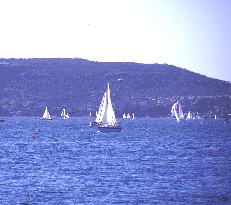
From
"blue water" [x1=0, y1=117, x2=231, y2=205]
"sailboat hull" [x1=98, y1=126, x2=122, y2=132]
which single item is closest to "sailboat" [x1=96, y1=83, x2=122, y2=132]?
"sailboat hull" [x1=98, y1=126, x2=122, y2=132]

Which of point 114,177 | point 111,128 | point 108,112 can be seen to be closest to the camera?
point 114,177

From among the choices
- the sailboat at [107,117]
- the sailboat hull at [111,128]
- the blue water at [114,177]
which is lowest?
the blue water at [114,177]

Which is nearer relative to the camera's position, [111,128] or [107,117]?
[107,117]

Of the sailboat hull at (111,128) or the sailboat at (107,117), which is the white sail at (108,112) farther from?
the sailboat hull at (111,128)

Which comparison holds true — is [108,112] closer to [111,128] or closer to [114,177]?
[111,128]

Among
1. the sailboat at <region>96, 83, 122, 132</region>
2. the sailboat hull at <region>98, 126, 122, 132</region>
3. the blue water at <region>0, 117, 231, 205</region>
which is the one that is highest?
the sailboat at <region>96, 83, 122, 132</region>

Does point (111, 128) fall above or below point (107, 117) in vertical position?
below

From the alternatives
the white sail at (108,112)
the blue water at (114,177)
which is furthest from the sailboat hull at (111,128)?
the blue water at (114,177)

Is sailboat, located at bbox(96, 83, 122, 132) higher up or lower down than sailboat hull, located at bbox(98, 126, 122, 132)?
higher up

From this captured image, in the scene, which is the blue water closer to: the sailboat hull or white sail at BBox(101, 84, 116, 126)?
white sail at BBox(101, 84, 116, 126)

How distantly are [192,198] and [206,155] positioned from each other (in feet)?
116

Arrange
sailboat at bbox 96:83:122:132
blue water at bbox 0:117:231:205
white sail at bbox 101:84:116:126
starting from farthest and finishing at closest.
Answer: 1. sailboat at bbox 96:83:122:132
2. white sail at bbox 101:84:116:126
3. blue water at bbox 0:117:231:205

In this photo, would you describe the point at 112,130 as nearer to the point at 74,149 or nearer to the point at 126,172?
the point at 74,149

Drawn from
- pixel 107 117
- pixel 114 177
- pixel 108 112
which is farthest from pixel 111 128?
pixel 114 177
